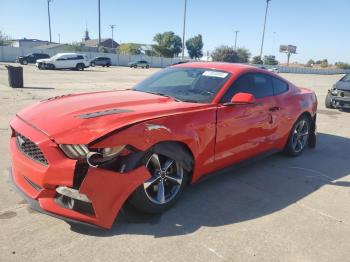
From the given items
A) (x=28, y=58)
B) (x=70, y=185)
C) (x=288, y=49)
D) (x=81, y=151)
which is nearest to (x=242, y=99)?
(x=81, y=151)

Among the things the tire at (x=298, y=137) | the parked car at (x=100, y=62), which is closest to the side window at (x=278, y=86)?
the tire at (x=298, y=137)

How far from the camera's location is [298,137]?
609 centimetres

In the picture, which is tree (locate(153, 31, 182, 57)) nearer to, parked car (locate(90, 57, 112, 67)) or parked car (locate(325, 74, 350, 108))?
parked car (locate(90, 57, 112, 67))

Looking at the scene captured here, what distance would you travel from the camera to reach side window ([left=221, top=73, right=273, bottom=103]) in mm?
4409

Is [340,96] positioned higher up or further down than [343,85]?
further down

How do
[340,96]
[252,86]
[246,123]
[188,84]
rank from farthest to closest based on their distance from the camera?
1. [340,96]
2. [252,86]
3. [188,84]
4. [246,123]

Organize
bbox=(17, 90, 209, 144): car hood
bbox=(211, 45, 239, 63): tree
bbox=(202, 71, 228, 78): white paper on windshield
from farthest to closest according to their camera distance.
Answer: bbox=(211, 45, 239, 63): tree
bbox=(202, 71, 228, 78): white paper on windshield
bbox=(17, 90, 209, 144): car hood

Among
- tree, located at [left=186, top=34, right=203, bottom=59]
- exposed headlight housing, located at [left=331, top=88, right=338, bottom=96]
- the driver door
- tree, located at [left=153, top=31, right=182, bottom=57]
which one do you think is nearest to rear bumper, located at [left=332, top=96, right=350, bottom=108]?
exposed headlight housing, located at [left=331, top=88, right=338, bottom=96]

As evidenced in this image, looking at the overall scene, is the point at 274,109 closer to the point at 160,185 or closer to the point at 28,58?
the point at 160,185

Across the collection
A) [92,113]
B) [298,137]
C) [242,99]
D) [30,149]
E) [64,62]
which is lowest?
[64,62]

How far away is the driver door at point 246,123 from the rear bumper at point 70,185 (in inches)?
52.6

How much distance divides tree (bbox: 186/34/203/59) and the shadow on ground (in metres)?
97.6

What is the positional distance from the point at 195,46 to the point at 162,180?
10080 centimetres

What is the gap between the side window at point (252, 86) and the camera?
4409 mm
